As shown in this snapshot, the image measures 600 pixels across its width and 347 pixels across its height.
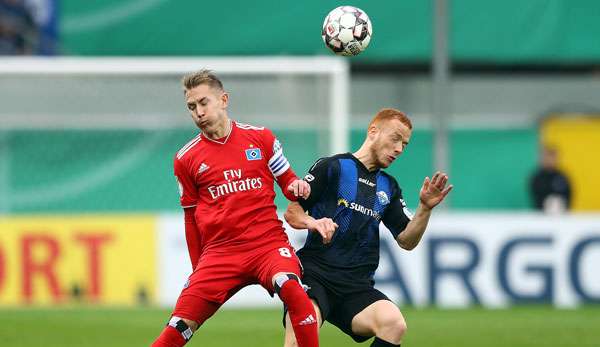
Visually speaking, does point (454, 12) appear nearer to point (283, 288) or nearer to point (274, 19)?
point (274, 19)

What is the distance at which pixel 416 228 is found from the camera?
7.33m

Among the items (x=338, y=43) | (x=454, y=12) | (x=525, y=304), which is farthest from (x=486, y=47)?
(x=338, y=43)

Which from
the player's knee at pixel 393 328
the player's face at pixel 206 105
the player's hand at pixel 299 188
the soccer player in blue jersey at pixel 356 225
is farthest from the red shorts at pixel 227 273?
the player's face at pixel 206 105

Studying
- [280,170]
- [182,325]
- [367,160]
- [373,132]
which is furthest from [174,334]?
[373,132]

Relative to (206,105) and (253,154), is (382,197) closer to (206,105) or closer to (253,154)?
(253,154)

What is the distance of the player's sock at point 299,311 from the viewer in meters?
6.78

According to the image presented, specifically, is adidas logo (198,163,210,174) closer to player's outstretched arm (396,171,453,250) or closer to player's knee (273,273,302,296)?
player's knee (273,273,302,296)

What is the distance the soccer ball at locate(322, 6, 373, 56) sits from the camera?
27.0ft

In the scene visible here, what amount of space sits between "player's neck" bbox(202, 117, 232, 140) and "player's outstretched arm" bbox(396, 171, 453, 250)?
112cm

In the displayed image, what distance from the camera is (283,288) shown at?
6789mm

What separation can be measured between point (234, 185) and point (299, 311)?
797 mm

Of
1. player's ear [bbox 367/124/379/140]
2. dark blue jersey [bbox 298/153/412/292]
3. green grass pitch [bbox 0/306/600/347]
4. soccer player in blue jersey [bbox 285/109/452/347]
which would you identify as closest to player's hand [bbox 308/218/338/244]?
soccer player in blue jersey [bbox 285/109/452/347]

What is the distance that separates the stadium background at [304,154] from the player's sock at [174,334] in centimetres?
357

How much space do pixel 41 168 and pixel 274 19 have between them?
12.9ft
